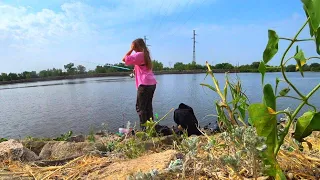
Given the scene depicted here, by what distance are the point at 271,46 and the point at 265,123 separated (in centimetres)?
26

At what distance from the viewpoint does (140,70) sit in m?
4.94

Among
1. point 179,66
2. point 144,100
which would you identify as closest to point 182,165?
point 144,100

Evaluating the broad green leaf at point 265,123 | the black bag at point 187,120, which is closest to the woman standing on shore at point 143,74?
the black bag at point 187,120

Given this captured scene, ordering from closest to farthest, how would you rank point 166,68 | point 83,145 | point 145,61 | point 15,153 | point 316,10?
point 316,10 → point 15,153 → point 83,145 → point 145,61 → point 166,68

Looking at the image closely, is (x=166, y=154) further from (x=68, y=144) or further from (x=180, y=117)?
(x=180, y=117)

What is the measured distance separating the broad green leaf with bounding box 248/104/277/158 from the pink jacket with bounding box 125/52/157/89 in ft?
13.1

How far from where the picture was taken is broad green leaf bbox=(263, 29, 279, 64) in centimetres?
100

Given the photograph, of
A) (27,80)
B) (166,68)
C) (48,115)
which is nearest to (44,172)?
(48,115)

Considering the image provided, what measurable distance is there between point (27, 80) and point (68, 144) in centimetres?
4084

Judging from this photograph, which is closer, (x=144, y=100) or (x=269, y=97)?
(x=269, y=97)

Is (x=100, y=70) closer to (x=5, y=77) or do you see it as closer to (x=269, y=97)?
(x=5, y=77)

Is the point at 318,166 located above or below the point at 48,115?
above

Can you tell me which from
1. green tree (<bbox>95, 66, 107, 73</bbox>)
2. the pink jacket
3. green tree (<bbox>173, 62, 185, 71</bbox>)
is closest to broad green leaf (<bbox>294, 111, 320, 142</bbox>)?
the pink jacket

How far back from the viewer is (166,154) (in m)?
1.54
